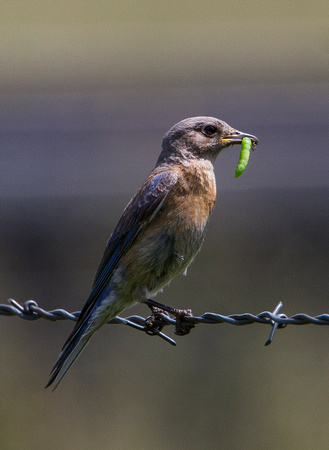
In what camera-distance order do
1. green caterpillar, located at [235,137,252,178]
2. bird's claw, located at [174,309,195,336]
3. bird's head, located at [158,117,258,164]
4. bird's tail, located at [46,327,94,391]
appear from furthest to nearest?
1. bird's head, located at [158,117,258,164]
2. green caterpillar, located at [235,137,252,178]
3. bird's claw, located at [174,309,195,336]
4. bird's tail, located at [46,327,94,391]

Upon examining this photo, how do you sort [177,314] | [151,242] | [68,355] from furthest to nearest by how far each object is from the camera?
[151,242]
[177,314]
[68,355]

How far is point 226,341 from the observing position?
932 centimetres

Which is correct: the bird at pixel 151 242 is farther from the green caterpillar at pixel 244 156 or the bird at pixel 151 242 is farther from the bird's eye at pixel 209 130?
the bird's eye at pixel 209 130

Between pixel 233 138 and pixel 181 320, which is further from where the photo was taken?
pixel 233 138

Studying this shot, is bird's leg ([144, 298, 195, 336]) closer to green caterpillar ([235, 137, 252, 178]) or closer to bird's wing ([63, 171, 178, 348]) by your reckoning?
bird's wing ([63, 171, 178, 348])

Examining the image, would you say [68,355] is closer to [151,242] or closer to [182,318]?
[182,318]

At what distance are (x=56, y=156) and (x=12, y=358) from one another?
486cm

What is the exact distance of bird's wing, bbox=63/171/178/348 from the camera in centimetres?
536

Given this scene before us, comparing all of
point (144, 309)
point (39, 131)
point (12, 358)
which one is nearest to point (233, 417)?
point (144, 309)

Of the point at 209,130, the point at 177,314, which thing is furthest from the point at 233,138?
the point at 177,314

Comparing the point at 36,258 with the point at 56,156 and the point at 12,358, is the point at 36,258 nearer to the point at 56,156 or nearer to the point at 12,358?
the point at 12,358

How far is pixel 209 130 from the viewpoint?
5926 millimetres

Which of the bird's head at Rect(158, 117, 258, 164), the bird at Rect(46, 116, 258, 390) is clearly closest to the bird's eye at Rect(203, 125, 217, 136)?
the bird's head at Rect(158, 117, 258, 164)

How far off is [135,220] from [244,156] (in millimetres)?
918
